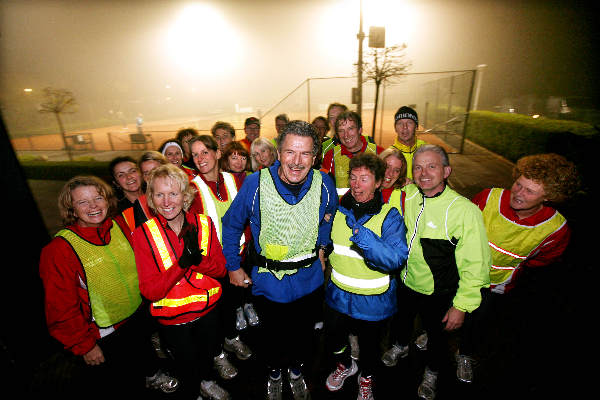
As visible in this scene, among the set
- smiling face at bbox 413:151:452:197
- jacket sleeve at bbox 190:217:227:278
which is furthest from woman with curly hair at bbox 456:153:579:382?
jacket sleeve at bbox 190:217:227:278

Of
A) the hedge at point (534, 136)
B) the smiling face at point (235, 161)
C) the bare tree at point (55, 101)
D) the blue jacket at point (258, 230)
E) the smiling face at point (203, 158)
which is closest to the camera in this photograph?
the blue jacket at point (258, 230)

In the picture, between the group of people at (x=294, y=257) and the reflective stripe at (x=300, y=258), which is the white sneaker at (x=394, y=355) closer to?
the group of people at (x=294, y=257)

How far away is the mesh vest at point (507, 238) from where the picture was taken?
82.6 inches

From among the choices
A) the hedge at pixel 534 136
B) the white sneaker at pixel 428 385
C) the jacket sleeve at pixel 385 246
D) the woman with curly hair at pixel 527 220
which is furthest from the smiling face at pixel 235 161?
the hedge at pixel 534 136

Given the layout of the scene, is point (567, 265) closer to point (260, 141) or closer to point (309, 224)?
point (309, 224)

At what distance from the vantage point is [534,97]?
1000 inches

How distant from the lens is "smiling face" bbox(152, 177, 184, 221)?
1891 mm

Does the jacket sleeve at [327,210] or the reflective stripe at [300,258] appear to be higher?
the jacket sleeve at [327,210]

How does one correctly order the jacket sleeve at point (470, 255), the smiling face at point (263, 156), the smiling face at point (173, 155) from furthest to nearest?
the smiling face at point (263, 156)
the smiling face at point (173, 155)
the jacket sleeve at point (470, 255)

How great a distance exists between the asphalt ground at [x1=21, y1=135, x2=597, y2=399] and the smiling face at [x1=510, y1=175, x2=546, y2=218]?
1762 millimetres

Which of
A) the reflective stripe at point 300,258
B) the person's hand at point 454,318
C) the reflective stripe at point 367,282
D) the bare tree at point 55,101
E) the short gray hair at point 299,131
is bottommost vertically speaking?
the person's hand at point 454,318

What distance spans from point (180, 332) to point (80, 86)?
5618cm

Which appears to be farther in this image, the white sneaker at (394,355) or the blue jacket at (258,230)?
the white sneaker at (394,355)

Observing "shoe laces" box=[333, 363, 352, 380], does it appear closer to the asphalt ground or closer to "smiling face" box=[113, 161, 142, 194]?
the asphalt ground
